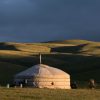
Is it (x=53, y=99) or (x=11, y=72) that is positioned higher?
(x=11, y=72)

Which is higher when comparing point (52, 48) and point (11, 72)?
point (52, 48)

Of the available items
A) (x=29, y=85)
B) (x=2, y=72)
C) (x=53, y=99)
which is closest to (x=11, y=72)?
(x=2, y=72)

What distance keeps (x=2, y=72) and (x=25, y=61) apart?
16.6 m

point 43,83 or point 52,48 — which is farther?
point 52,48

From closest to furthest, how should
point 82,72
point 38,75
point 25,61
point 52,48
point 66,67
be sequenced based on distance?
1. point 38,75
2. point 82,72
3. point 66,67
4. point 25,61
5. point 52,48

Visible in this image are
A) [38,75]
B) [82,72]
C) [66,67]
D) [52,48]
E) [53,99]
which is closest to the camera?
[53,99]

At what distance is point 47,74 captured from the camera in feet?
148

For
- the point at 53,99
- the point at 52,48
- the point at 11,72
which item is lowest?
the point at 53,99

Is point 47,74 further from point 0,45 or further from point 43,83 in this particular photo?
point 0,45

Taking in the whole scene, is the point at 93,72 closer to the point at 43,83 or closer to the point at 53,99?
the point at 43,83

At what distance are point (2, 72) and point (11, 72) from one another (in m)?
1.21

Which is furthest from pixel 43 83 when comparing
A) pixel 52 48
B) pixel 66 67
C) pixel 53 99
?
pixel 52 48

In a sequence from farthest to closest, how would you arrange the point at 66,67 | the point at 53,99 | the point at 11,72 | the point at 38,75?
the point at 66,67, the point at 11,72, the point at 38,75, the point at 53,99

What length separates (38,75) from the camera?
1766 inches
